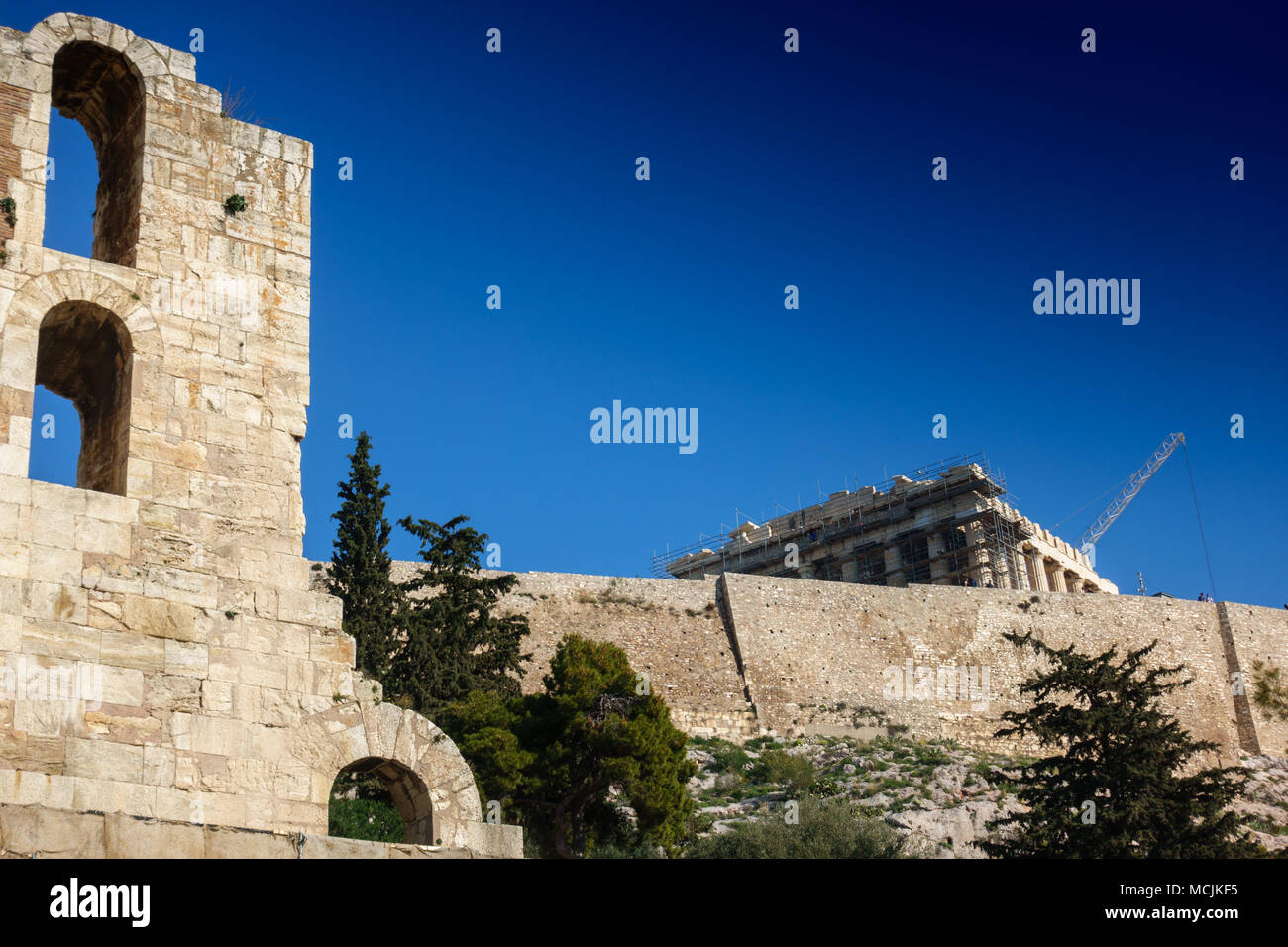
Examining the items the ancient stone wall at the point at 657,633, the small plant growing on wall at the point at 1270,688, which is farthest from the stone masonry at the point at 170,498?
the small plant growing on wall at the point at 1270,688

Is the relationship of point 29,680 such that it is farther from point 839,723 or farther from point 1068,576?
point 1068,576

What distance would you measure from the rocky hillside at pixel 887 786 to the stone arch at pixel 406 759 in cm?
1424

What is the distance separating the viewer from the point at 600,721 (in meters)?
23.7

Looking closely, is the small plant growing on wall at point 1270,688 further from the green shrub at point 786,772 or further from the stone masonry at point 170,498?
the stone masonry at point 170,498

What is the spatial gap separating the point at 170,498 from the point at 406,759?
245cm

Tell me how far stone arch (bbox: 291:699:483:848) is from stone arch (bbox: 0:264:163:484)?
7.16 ft

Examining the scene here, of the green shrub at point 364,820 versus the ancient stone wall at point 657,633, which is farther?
the ancient stone wall at point 657,633

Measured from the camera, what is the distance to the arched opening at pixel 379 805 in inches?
394

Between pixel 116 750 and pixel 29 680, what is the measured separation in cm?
68

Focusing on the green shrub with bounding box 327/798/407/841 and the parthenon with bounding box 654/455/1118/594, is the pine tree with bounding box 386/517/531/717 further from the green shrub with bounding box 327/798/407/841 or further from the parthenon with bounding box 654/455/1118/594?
the parthenon with bounding box 654/455/1118/594

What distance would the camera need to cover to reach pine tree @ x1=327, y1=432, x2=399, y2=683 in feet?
80.7

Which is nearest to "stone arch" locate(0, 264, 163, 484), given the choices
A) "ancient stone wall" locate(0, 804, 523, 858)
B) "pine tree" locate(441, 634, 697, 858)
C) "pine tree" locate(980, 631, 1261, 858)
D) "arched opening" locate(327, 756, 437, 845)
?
"arched opening" locate(327, 756, 437, 845)

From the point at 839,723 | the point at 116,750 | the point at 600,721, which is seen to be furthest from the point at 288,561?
the point at 839,723

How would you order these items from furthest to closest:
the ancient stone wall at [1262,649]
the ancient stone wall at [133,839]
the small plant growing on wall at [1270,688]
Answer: the small plant growing on wall at [1270,688]
the ancient stone wall at [1262,649]
the ancient stone wall at [133,839]
